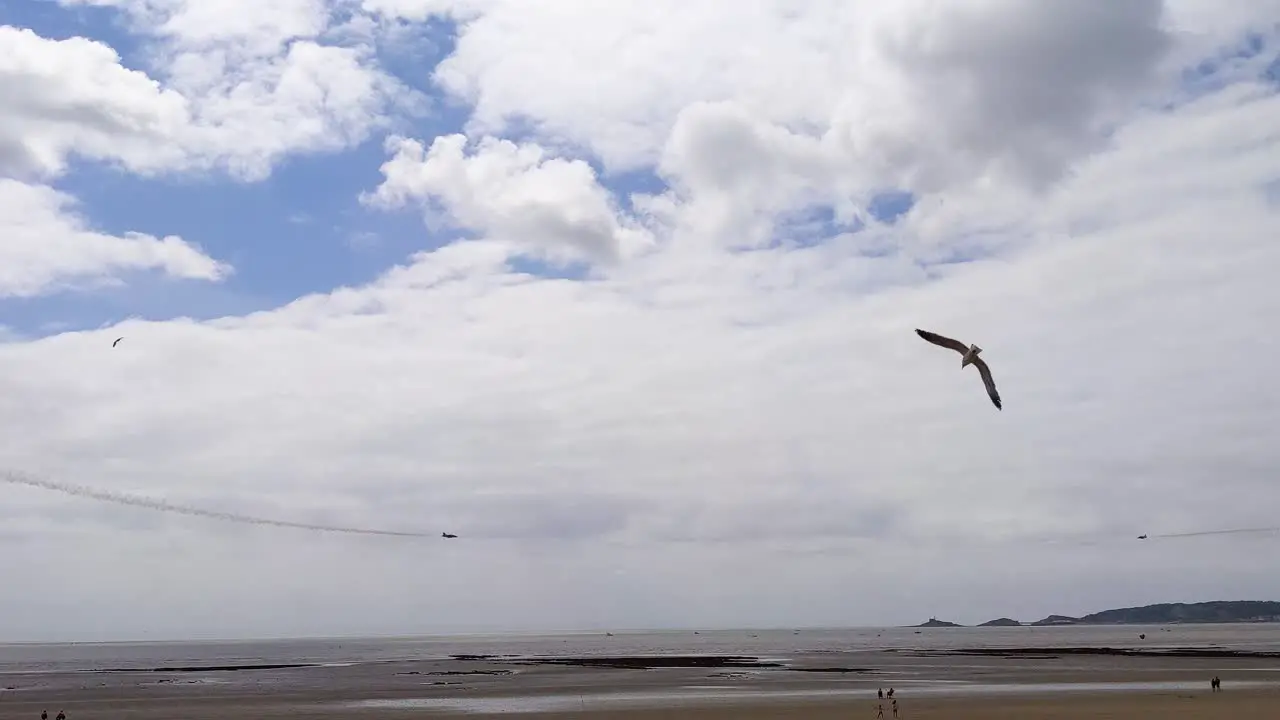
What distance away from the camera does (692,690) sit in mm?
62219

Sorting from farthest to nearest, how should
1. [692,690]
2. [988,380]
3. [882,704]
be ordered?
1. [692,690]
2. [882,704]
3. [988,380]

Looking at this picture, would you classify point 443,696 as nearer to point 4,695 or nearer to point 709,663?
point 4,695

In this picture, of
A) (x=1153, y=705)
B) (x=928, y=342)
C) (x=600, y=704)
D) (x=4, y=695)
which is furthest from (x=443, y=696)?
(x=928, y=342)

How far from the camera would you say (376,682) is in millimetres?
76688

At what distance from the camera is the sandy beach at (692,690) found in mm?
47844

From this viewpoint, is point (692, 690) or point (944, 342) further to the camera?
point (692, 690)

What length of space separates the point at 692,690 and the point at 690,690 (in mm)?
130

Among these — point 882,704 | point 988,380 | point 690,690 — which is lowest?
point 690,690

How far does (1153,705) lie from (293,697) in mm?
44476

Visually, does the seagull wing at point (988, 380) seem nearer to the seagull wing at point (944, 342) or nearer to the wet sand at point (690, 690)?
the seagull wing at point (944, 342)

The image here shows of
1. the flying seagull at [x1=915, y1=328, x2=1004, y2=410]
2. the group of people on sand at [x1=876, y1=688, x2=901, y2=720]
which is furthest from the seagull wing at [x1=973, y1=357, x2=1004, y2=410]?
the group of people on sand at [x1=876, y1=688, x2=901, y2=720]

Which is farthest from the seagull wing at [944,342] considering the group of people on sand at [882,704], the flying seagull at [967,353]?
the group of people on sand at [882,704]

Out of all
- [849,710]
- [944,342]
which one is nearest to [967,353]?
[944,342]

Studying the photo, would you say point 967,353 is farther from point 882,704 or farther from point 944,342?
point 882,704
